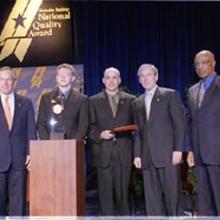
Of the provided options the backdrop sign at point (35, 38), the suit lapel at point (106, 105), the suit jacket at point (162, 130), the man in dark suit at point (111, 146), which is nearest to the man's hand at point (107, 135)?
the man in dark suit at point (111, 146)

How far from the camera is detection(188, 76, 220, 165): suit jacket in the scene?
4465mm

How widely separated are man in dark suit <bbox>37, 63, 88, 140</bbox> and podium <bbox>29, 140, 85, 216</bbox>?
654 mm

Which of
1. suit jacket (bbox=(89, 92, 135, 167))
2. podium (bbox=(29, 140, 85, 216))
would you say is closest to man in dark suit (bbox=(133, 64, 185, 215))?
suit jacket (bbox=(89, 92, 135, 167))

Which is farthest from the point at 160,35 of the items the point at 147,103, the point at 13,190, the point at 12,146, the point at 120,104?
the point at 13,190

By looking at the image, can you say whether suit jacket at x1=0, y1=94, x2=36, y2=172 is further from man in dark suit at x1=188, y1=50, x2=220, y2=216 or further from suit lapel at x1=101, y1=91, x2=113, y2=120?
man in dark suit at x1=188, y1=50, x2=220, y2=216

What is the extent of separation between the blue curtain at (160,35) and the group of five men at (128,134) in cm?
355

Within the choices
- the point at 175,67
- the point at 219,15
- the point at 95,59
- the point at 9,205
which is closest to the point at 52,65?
the point at 95,59

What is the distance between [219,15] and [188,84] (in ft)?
4.09

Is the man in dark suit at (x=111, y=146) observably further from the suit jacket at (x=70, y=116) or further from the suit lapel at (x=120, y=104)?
the suit jacket at (x=70, y=116)

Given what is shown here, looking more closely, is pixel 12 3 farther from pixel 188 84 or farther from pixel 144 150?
pixel 144 150

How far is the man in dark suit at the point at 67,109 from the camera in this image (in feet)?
15.1

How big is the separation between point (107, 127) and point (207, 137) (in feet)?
3.17

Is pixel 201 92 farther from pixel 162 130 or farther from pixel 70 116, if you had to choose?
pixel 70 116

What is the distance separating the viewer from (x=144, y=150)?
4.76 metres
